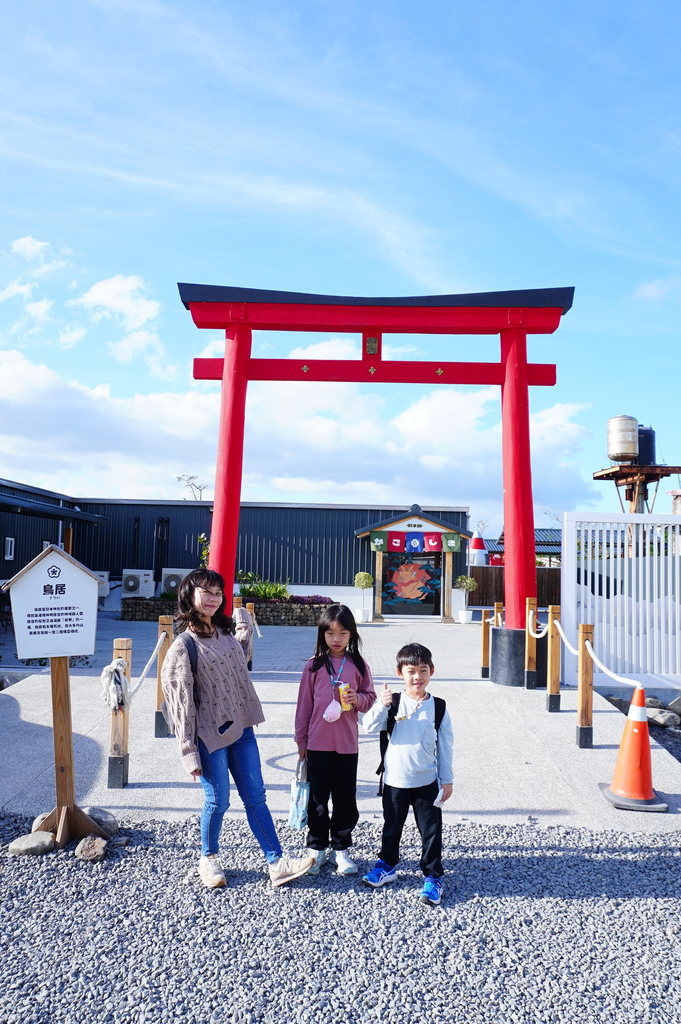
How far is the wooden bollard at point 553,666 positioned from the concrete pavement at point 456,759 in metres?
0.15

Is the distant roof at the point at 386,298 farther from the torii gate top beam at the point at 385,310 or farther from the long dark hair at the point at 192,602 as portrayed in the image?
the long dark hair at the point at 192,602

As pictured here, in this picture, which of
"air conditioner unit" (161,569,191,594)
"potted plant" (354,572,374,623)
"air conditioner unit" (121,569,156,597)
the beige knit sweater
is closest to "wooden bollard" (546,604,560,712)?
the beige knit sweater

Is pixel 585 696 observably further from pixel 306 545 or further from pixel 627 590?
pixel 306 545

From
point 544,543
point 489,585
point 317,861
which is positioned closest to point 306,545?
point 489,585

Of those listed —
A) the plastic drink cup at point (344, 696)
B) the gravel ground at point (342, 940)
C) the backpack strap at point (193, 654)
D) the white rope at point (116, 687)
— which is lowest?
the gravel ground at point (342, 940)

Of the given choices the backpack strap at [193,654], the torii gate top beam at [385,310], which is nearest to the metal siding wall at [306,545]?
the torii gate top beam at [385,310]

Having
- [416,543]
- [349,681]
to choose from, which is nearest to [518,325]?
[349,681]

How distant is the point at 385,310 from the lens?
9242 mm

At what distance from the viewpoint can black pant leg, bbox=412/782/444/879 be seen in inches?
140

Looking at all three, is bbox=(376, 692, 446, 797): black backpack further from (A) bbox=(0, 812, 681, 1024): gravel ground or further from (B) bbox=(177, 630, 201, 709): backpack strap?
(B) bbox=(177, 630, 201, 709): backpack strap

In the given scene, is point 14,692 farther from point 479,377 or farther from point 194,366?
point 479,377

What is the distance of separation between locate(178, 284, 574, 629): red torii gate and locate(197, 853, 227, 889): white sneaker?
17.7 ft

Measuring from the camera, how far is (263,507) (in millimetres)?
23328

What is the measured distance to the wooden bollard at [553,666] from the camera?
287 inches
